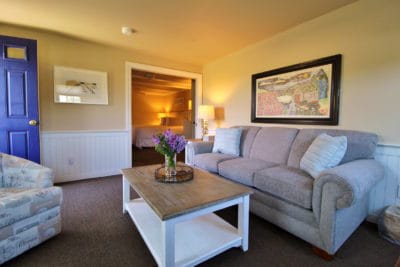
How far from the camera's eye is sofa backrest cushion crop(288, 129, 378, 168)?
1885 mm

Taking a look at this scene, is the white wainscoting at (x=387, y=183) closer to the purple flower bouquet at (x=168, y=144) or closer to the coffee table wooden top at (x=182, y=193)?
the coffee table wooden top at (x=182, y=193)

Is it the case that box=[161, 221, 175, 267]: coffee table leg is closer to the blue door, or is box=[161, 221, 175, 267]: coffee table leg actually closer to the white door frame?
the blue door

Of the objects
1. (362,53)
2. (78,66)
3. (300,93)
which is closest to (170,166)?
(300,93)

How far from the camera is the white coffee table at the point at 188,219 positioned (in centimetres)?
→ 121

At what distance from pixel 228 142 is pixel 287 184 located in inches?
51.8

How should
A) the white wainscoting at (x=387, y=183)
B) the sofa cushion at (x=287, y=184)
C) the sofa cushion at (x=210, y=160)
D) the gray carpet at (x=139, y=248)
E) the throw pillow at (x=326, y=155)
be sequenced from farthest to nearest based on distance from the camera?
the sofa cushion at (x=210, y=160)
the white wainscoting at (x=387, y=183)
the throw pillow at (x=326, y=155)
the sofa cushion at (x=287, y=184)
the gray carpet at (x=139, y=248)

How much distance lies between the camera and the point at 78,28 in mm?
2699

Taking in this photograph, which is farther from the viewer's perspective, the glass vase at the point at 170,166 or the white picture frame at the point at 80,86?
the white picture frame at the point at 80,86

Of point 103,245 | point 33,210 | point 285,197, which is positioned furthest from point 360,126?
point 33,210

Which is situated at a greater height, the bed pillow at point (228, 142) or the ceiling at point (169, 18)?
the ceiling at point (169, 18)

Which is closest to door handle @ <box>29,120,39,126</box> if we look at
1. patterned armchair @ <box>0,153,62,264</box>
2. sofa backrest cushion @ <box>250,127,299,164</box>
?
patterned armchair @ <box>0,153,62,264</box>

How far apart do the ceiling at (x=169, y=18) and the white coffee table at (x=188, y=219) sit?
1.86m

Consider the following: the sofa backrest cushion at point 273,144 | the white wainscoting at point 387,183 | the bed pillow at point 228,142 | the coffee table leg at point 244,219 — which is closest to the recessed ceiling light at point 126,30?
the bed pillow at point 228,142

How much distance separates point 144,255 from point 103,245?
391 mm
